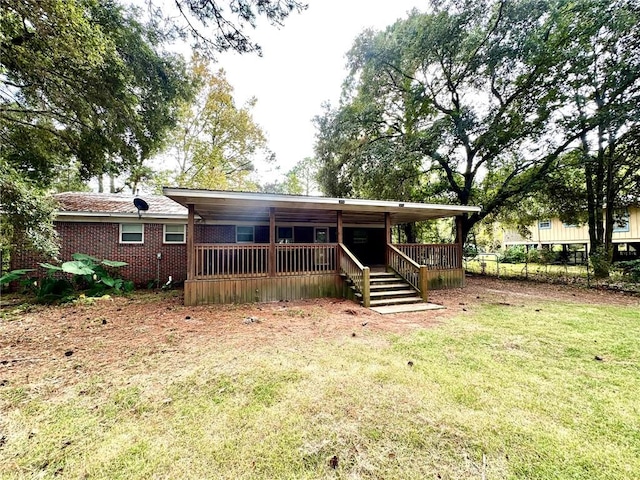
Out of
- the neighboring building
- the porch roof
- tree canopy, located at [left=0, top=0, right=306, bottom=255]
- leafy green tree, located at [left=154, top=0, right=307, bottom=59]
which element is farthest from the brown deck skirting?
the neighboring building

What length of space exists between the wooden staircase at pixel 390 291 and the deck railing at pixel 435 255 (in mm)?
1638

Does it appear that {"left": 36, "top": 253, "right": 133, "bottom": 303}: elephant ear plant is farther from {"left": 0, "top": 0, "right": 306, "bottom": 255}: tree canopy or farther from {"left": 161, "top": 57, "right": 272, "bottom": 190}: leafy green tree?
{"left": 161, "top": 57, "right": 272, "bottom": 190}: leafy green tree

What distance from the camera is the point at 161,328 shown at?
509 cm

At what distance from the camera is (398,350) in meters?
4.02

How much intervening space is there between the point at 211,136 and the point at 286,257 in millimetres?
17230

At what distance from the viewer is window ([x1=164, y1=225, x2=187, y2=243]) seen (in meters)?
10.7

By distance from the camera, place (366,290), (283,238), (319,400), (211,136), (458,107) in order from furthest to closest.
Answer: (211,136) < (458,107) < (283,238) < (366,290) < (319,400)

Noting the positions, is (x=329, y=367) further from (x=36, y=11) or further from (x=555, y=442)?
(x=36, y=11)

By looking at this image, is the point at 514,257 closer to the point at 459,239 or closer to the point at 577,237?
the point at 577,237

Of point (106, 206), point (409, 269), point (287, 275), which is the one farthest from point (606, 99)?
point (106, 206)

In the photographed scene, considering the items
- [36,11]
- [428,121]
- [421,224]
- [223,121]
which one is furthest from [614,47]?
[223,121]

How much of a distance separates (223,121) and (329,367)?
21679 mm

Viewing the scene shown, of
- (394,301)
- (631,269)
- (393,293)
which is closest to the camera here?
(394,301)

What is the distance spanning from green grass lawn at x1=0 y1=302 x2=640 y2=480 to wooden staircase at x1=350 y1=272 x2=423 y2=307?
3.27 meters
